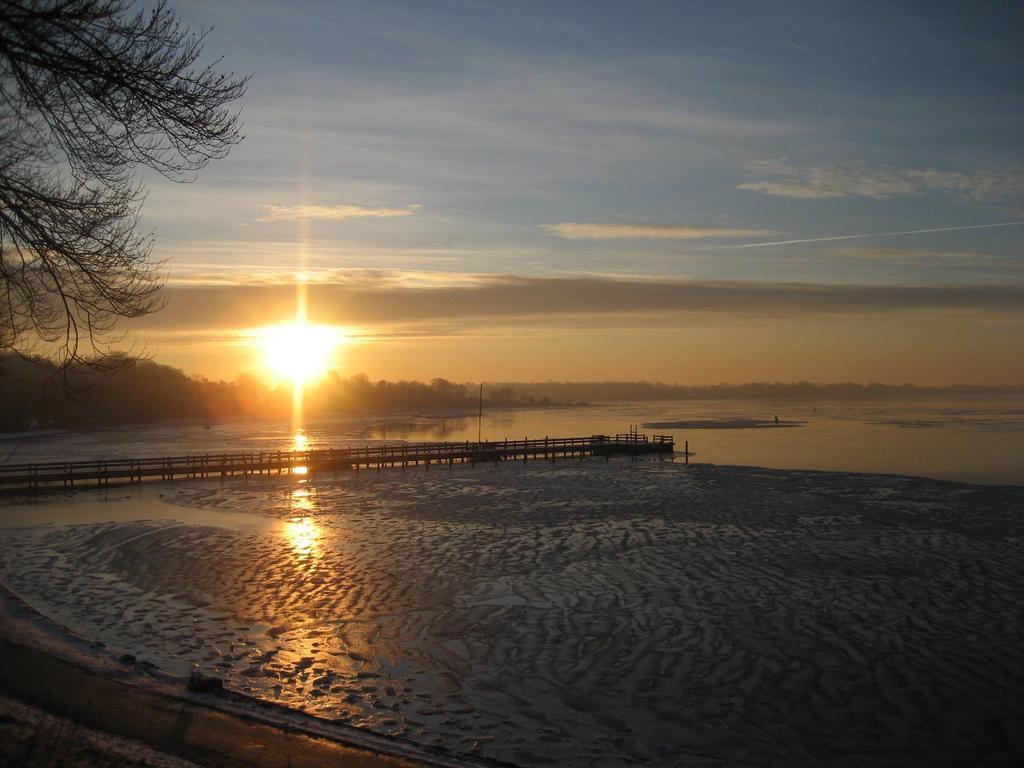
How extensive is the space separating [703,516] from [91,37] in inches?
1016

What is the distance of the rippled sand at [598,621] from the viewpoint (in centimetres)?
1066

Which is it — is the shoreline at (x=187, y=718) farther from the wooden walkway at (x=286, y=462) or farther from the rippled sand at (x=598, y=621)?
the wooden walkway at (x=286, y=462)

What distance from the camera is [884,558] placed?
2144 centimetres

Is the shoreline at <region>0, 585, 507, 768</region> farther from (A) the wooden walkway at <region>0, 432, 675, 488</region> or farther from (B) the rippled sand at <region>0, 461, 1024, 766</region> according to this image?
(A) the wooden walkway at <region>0, 432, 675, 488</region>

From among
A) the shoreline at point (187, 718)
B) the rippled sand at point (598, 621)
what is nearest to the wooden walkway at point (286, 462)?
the rippled sand at point (598, 621)

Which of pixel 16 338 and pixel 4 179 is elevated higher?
pixel 4 179

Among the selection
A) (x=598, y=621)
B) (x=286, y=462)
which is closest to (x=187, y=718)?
(x=598, y=621)

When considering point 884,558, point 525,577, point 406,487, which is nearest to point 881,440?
point 406,487

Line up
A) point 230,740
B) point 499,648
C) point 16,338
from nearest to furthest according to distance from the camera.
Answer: point 230,740
point 16,338
point 499,648

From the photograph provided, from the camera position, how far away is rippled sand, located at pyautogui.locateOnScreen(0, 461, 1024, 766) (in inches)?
420

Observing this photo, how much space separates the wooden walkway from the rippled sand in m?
15.5

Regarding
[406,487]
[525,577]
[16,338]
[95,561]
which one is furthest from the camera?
[406,487]

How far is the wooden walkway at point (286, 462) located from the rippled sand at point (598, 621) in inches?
611

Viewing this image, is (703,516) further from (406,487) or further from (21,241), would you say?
(21,241)
